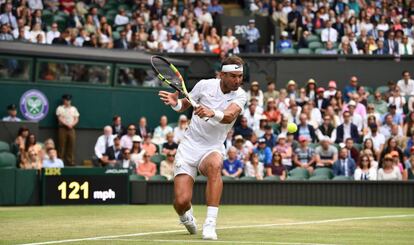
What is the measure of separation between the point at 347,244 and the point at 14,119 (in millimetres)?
15152

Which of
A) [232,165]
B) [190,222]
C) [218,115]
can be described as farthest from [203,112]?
[232,165]

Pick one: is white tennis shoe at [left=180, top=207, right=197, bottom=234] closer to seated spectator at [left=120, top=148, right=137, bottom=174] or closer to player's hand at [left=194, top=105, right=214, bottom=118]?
player's hand at [left=194, top=105, right=214, bottom=118]

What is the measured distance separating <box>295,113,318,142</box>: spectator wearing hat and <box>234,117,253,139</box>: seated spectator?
1.17m

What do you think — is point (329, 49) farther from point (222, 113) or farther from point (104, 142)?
point (222, 113)

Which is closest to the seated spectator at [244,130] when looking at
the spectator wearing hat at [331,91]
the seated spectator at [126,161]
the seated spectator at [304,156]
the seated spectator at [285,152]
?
the seated spectator at [285,152]

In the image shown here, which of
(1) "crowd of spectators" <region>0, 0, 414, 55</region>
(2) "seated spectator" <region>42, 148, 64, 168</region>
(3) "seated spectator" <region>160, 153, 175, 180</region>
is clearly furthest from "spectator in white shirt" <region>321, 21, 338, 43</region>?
(2) "seated spectator" <region>42, 148, 64, 168</region>

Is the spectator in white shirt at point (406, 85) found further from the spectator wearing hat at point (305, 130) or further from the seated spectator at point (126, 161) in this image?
the seated spectator at point (126, 161)

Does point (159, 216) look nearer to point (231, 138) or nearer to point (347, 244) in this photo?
point (347, 244)

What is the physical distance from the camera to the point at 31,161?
2192cm

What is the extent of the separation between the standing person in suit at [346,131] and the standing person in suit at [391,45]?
19.0 ft

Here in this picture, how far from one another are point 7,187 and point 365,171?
765 centimetres

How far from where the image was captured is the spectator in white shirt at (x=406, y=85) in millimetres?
27516

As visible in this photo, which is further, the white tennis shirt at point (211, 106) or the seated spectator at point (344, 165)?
the seated spectator at point (344, 165)

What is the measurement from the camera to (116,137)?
80.8ft
